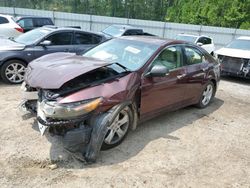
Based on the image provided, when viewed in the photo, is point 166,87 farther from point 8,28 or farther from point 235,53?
point 8,28

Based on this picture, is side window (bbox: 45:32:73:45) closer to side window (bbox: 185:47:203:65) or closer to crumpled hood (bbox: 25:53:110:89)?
crumpled hood (bbox: 25:53:110:89)

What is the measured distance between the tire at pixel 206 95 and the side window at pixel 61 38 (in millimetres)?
3917

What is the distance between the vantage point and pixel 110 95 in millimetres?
3715

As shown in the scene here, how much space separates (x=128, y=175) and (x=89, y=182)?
20.0 inches

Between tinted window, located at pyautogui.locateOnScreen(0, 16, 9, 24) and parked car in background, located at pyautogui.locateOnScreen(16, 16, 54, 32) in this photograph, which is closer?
tinted window, located at pyautogui.locateOnScreen(0, 16, 9, 24)

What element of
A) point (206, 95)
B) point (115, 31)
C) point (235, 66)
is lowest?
point (206, 95)

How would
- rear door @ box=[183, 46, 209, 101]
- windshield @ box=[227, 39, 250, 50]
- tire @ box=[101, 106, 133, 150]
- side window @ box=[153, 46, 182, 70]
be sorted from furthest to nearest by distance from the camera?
windshield @ box=[227, 39, 250, 50] → rear door @ box=[183, 46, 209, 101] → side window @ box=[153, 46, 182, 70] → tire @ box=[101, 106, 133, 150]

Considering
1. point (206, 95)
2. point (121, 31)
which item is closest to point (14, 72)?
point (206, 95)

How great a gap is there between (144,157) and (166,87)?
136 cm

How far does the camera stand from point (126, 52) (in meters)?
4.70

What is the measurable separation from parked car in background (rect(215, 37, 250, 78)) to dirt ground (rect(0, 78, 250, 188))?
167 inches

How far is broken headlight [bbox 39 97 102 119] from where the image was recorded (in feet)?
11.1

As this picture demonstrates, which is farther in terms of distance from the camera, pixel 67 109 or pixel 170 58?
pixel 170 58

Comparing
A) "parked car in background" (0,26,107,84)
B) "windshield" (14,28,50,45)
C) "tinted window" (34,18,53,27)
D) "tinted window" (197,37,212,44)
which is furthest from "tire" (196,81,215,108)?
"tinted window" (34,18,53,27)
